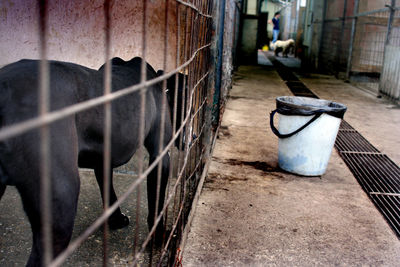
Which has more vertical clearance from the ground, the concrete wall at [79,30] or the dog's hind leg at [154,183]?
the concrete wall at [79,30]

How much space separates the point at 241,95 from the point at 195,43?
5098mm

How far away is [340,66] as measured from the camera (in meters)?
11.0

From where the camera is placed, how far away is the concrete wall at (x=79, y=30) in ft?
10.7

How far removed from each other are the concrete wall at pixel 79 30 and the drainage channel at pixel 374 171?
2.09m

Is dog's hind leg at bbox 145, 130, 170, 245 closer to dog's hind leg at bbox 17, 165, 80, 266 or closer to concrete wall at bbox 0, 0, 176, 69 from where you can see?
dog's hind leg at bbox 17, 165, 80, 266

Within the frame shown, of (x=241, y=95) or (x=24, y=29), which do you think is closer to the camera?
(x=24, y=29)

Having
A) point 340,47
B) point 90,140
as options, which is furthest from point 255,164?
point 340,47

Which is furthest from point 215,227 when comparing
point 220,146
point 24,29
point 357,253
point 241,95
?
point 241,95

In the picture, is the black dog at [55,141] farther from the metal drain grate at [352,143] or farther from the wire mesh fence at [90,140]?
the metal drain grate at [352,143]

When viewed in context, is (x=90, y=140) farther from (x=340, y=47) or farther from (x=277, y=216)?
(x=340, y=47)

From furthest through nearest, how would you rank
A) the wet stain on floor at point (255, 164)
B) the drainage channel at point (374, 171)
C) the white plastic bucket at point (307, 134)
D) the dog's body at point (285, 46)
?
the dog's body at point (285, 46) < the wet stain on floor at point (255, 164) < the white plastic bucket at point (307, 134) < the drainage channel at point (374, 171)

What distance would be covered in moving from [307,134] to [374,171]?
0.94m

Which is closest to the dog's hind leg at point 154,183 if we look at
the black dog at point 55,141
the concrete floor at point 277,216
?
the concrete floor at point 277,216

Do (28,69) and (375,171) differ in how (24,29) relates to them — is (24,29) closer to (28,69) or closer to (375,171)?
(28,69)
